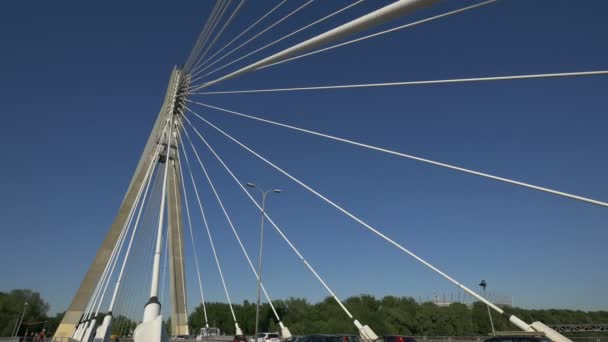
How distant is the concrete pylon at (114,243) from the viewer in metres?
24.1

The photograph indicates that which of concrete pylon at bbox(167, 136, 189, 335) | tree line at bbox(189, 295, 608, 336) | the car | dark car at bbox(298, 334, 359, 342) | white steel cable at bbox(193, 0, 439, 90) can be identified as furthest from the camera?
tree line at bbox(189, 295, 608, 336)

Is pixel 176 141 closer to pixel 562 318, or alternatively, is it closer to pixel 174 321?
pixel 174 321

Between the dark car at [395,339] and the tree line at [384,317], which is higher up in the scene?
the tree line at [384,317]

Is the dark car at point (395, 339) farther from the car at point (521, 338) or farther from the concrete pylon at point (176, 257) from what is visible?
the concrete pylon at point (176, 257)

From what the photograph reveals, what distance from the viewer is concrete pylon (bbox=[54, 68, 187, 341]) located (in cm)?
2408

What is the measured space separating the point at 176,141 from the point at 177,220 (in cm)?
536

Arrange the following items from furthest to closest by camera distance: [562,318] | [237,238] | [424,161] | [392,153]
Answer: [562,318] < [237,238] < [392,153] < [424,161]

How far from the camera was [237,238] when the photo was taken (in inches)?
984

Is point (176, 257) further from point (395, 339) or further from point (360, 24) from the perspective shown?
point (360, 24)

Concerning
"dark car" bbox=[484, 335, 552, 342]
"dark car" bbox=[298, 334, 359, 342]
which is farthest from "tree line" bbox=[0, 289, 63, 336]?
"dark car" bbox=[484, 335, 552, 342]

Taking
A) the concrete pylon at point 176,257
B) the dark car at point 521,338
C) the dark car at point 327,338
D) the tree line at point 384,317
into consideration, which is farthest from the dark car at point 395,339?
the tree line at point 384,317

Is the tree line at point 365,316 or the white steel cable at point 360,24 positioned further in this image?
the tree line at point 365,316

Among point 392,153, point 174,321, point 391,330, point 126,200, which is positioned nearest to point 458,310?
point 391,330

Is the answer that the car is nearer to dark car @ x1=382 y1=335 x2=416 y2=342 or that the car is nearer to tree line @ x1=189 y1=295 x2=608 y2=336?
dark car @ x1=382 y1=335 x2=416 y2=342
